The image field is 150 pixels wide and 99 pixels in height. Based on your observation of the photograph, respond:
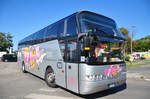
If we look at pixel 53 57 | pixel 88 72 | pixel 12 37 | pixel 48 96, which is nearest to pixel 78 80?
pixel 88 72

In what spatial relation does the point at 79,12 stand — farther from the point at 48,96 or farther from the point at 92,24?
the point at 48,96

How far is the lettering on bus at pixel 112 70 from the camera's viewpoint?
4.49 metres

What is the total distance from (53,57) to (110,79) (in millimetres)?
2957

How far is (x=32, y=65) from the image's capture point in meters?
8.86

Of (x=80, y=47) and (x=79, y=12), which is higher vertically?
(x=79, y=12)

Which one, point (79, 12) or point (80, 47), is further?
point (79, 12)

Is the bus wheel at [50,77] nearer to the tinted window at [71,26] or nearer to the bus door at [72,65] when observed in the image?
the bus door at [72,65]

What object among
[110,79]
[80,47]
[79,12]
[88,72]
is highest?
[79,12]

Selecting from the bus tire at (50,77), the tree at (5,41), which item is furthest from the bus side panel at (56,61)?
the tree at (5,41)

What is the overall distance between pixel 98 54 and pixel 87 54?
535 mm

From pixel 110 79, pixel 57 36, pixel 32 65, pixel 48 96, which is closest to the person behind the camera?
pixel 110 79

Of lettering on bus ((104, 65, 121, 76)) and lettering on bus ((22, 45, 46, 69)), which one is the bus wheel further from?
lettering on bus ((104, 65, 121, 76))

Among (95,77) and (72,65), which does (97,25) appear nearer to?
(72,65)

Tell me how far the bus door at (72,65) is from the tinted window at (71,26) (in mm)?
355
